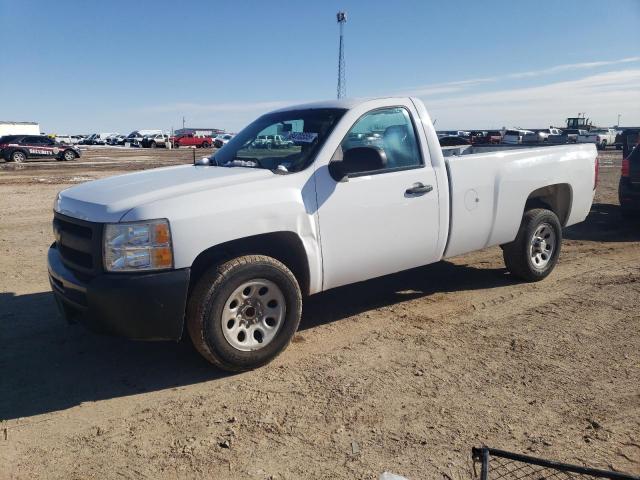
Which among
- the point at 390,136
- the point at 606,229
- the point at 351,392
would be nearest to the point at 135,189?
the point at 351,392

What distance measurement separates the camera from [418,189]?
4.70 m

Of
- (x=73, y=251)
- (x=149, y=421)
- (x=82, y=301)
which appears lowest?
(x=149, y=421)

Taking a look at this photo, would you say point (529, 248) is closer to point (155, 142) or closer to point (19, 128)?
point (155, 142)

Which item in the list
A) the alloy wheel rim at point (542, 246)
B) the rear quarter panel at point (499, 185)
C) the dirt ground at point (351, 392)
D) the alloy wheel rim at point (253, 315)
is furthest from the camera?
the alloy wheel rim at point (542, 246)

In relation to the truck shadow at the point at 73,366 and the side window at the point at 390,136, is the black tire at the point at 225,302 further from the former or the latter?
the side window at the point at 390,136

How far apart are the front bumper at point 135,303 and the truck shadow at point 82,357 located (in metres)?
0.49

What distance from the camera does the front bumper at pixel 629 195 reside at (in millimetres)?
9117

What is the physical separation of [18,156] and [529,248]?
1165 inches

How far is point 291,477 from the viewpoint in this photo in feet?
9.07

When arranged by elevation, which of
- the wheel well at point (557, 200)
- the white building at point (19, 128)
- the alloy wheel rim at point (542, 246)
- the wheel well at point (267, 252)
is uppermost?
the white building at point (19, 128)

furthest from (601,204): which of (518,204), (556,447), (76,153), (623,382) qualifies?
(76,153)

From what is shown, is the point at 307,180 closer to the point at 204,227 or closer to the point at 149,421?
the point at 204,227

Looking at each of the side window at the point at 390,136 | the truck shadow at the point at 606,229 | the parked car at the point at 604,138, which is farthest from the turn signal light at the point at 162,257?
the parked car at the point at 604,138

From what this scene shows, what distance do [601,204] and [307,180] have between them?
1038cm
